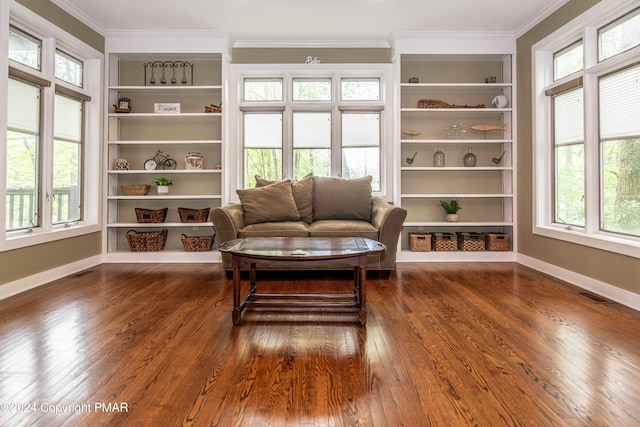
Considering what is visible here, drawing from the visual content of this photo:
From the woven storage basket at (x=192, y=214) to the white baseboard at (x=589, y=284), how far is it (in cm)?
393

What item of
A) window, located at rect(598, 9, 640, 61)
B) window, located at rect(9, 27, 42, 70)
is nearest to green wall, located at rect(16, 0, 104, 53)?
window, located at rect(9, 27, 42, 70)

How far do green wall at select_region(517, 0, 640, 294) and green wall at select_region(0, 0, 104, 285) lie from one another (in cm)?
501

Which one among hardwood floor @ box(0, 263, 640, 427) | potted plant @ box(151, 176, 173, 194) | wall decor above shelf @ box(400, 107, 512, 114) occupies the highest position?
wall decor above shelf @ box(400, 107, 512, 114)

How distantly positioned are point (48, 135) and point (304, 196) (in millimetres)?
2674

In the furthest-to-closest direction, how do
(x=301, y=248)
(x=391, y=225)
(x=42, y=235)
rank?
(x=391, y=225), (x=42, y=235), (x=301, y=248)

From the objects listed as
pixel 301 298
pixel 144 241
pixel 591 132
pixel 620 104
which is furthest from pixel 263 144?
pixel 620 104

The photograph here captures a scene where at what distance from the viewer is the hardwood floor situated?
1.47 m

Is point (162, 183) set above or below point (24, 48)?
below

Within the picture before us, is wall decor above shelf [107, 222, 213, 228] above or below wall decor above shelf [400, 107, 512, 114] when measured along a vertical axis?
below

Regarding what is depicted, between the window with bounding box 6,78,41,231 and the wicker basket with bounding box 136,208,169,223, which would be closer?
the window with bounding box 6,78,41,231

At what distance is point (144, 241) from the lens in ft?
15.3

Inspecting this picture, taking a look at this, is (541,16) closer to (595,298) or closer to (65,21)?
(595,298)

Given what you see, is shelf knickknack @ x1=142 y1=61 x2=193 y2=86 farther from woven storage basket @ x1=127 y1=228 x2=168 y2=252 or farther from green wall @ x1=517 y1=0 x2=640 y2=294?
green wall @ x1=517 y1=0 x2=640 y2=294

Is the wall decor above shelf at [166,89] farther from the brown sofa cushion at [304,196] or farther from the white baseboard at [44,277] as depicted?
the white baseboard at [44,277]
